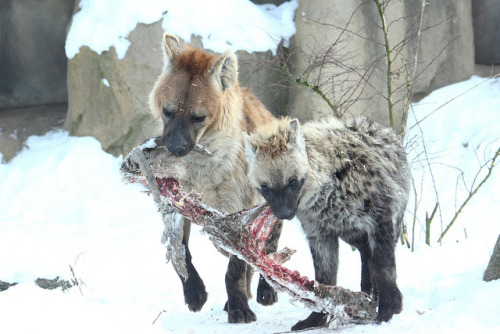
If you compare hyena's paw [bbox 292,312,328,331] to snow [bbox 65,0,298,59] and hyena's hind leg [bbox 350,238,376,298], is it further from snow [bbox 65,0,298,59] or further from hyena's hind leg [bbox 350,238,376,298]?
snow [bbox 65,0,298,59]

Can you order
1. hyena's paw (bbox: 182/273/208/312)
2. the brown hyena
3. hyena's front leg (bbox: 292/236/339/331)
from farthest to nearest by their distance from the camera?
hyena's paw (bbox: 182/273/208/312) < the brown hyena < hyena's front leg (bbox: 292/236/339/331)

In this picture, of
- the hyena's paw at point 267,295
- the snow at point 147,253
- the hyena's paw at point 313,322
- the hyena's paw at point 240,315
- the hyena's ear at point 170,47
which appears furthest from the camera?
the hyena's paw at point 267,295

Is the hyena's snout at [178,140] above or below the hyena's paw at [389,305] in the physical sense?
above

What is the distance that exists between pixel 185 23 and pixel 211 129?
12.6ft

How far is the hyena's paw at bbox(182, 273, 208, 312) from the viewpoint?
4.55m

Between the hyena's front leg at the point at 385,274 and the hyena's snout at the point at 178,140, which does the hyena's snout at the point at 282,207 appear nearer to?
the hyena's front leg at the point at 385,274

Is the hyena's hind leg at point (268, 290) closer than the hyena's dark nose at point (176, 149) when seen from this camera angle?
No

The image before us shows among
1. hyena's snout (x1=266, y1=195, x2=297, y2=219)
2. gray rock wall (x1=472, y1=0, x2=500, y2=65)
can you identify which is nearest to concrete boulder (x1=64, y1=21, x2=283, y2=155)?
gray rock wall (x1=472, y1=0, x2=500, y2=65)

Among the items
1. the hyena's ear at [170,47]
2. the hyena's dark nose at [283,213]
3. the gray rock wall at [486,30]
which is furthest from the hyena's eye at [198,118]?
the gray rock wall at [486,30]

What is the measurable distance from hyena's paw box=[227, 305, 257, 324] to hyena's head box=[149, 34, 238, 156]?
1.10 meters

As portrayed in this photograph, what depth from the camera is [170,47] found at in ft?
15.5

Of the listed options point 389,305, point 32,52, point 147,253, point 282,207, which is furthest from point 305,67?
point 389,305

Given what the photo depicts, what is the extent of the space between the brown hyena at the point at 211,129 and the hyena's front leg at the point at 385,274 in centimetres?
100

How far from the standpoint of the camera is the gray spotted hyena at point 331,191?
373 centimetres
